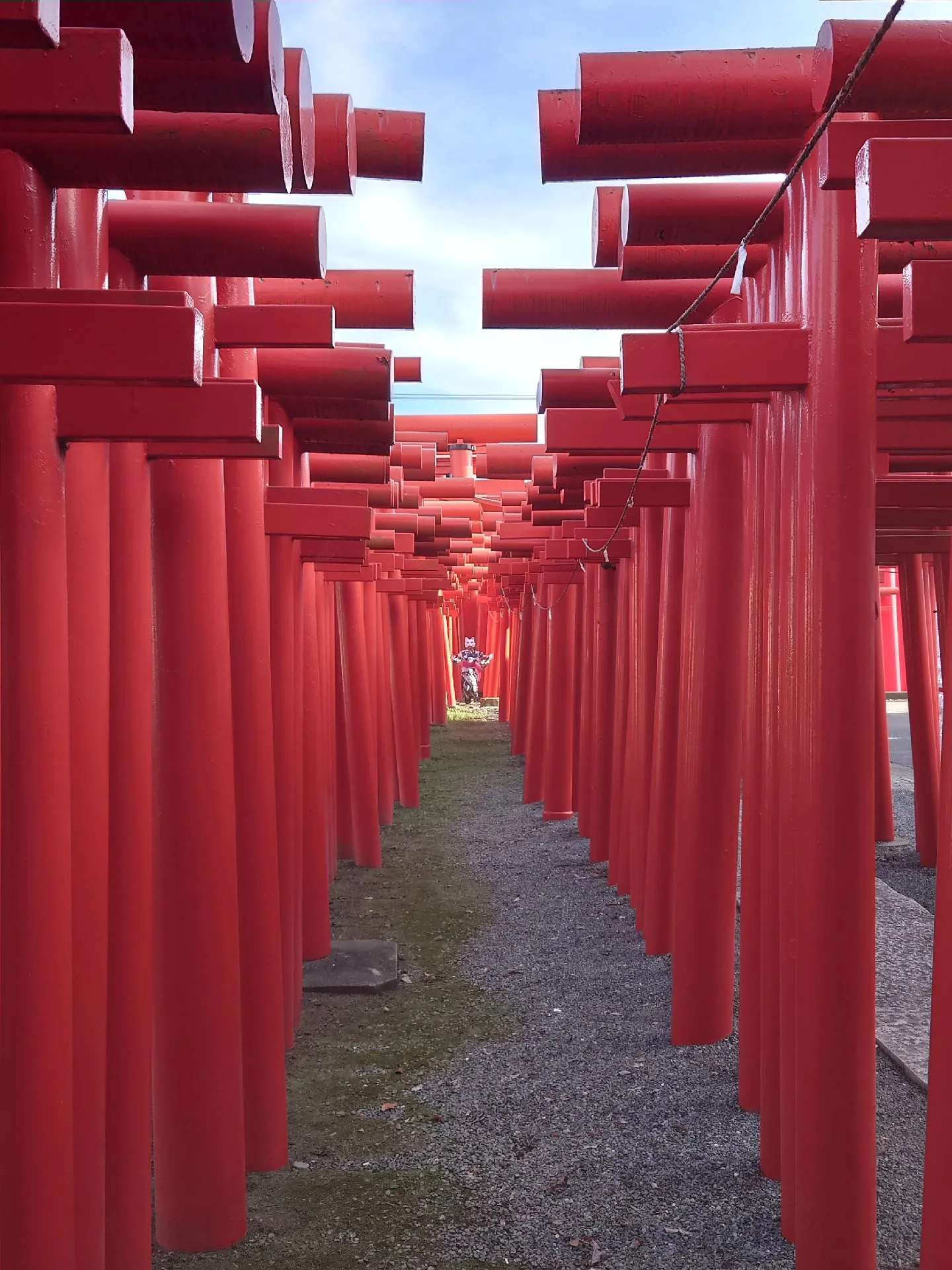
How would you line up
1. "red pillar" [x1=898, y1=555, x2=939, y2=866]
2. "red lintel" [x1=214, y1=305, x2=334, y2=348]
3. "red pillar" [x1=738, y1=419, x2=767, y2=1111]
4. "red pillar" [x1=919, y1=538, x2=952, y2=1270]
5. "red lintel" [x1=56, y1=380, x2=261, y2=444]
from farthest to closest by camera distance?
"red pillar" [x1=898, y1=555, x2=939, y2=866]
"red pillar" [x1=738, y1=419, x2=767, y2=1111]
"red lintel" [x1=214, y1=305, x2=334, y2=348]
"red lintel" [x1=56, y1=380, x2=261, y2=444]
"red pillar" [x1=919, y1=538, x2=952, y2=1270]

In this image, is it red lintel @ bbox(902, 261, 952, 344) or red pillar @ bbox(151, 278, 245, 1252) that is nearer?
red lintel @ bbox(902, 261, 952, 344)

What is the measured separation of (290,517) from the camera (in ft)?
19.8

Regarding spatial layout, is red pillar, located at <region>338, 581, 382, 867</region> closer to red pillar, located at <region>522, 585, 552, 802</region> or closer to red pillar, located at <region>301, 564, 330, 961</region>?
red pillar, located at <region>301, 564, 330, 961</region>

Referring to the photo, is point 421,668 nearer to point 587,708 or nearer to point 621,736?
point 587,708

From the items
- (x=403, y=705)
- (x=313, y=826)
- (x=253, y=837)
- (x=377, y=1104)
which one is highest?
(x=403, y=705)

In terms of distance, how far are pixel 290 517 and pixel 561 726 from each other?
8780mm

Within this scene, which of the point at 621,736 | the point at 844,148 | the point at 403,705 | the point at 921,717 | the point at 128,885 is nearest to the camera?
the point at 844,148

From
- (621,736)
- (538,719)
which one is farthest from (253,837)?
(538,719)

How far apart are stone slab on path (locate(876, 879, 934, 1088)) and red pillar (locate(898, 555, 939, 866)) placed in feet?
5.99

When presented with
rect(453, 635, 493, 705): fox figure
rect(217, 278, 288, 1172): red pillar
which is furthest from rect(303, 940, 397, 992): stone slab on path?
rect(453, 635, 493, 705): fox figure

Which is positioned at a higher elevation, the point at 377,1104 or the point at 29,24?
the point at 29,24

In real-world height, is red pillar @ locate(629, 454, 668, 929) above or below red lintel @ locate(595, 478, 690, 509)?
below

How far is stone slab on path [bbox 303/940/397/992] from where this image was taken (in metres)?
→ 7.78

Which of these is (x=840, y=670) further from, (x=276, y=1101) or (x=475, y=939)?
(x=475, y=939)
